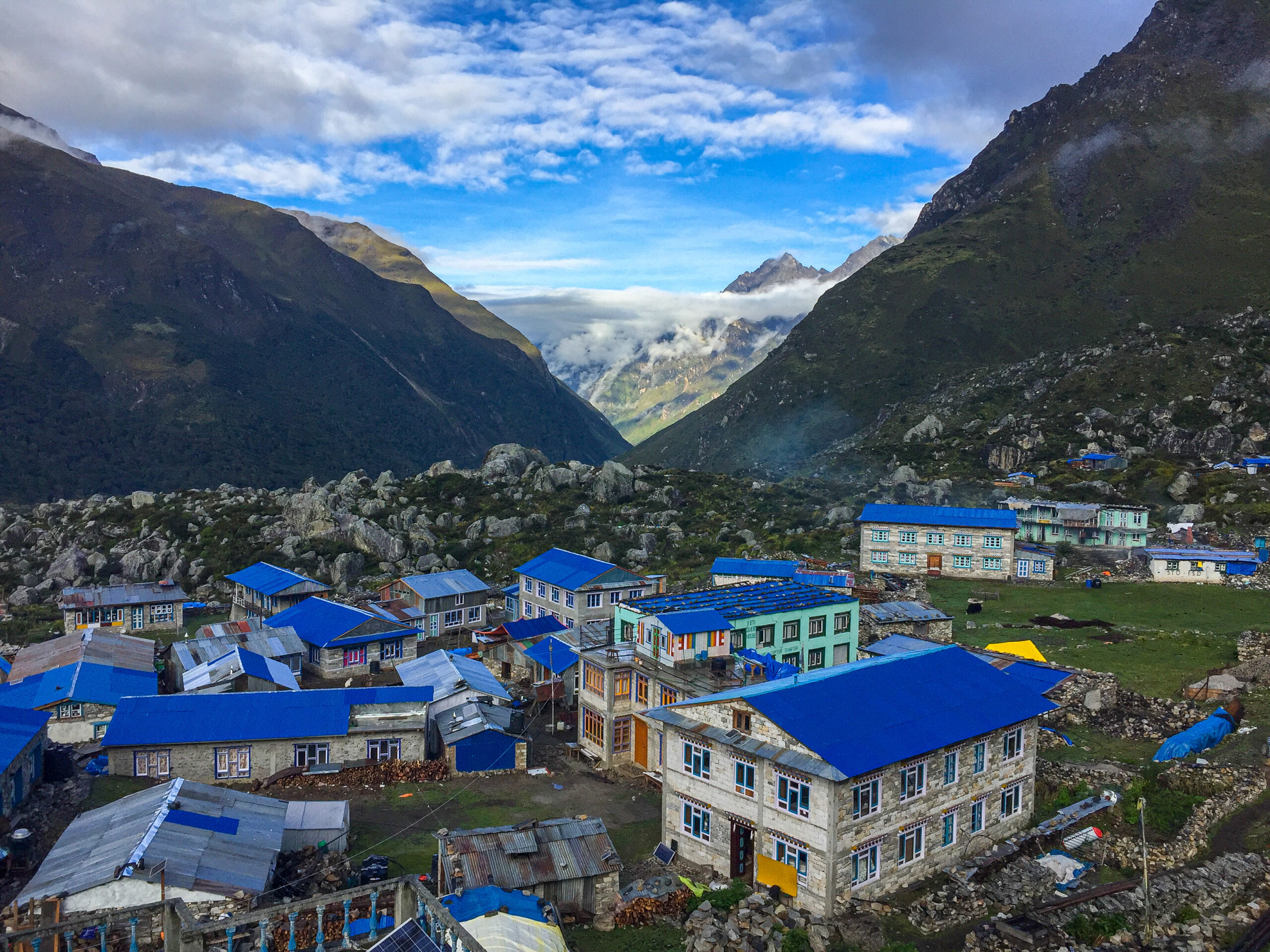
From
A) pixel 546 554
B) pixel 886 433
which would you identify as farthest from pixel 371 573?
pixel 886 433

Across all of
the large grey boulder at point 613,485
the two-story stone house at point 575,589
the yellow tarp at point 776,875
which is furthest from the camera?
the large grey boulder at point 613,485

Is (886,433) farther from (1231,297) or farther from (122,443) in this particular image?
(122,443)

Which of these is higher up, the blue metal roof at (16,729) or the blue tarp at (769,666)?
the blue tarp at (769,666)

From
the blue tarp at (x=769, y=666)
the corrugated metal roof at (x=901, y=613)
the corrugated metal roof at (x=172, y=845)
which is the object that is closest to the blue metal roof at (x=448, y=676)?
the corrugated metal roof at (x=172, y=845)

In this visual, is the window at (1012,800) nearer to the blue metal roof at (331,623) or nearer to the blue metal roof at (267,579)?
the blue metal roof at (331,623)

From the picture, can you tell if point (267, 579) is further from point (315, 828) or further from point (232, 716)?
point (315, 828)

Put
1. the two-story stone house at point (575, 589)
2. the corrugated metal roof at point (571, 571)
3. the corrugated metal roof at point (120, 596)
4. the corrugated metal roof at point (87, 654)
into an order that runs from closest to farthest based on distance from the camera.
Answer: the corrugated metal roof at point (87, 654) → the two-story stone house at point (575, 589) → the corrugated metal roof at point (571, 571) → the corrugated metal roof at point (120, 596)

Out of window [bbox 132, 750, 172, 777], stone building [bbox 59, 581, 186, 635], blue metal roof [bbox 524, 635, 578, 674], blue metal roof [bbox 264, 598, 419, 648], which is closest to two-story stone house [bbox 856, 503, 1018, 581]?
blue metal roof [bbox 524, 635, 578, 674]

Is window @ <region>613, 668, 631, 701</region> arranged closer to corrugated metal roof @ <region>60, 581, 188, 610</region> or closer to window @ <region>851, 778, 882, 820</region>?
window @ <region>851, 778, 882, 820</region>
